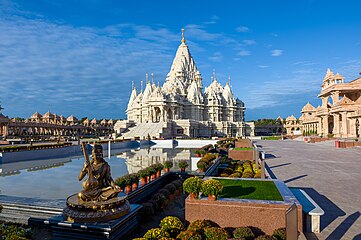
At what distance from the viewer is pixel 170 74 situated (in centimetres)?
7675

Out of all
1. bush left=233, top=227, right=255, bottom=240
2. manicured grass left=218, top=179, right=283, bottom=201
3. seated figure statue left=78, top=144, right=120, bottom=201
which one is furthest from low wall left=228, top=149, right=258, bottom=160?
seated figure statue left=78, top=144, right=120, bottom=201

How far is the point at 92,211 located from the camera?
22.0 ft

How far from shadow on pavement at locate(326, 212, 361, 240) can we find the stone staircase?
140 ft

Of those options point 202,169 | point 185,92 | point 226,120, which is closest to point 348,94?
point 226,120

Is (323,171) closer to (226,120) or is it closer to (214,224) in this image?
(214,224)

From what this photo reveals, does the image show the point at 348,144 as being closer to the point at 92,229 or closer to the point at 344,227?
the point at 344,227

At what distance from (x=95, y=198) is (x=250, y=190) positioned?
494 cm

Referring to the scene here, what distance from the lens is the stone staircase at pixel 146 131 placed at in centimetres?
5080

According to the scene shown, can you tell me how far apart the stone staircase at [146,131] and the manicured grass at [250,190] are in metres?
40.2

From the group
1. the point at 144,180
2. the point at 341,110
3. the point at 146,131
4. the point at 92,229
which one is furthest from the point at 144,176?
the point at 341,110

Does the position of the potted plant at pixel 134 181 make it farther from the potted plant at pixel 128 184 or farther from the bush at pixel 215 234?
the bush at pixel 215 234

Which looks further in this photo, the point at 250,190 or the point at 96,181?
the point at 250,190

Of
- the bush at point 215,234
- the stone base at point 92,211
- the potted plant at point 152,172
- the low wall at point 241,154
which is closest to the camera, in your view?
the bush at point 215,234

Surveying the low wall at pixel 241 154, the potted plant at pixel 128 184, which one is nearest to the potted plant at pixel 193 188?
the potted plant at pixel 128 184
